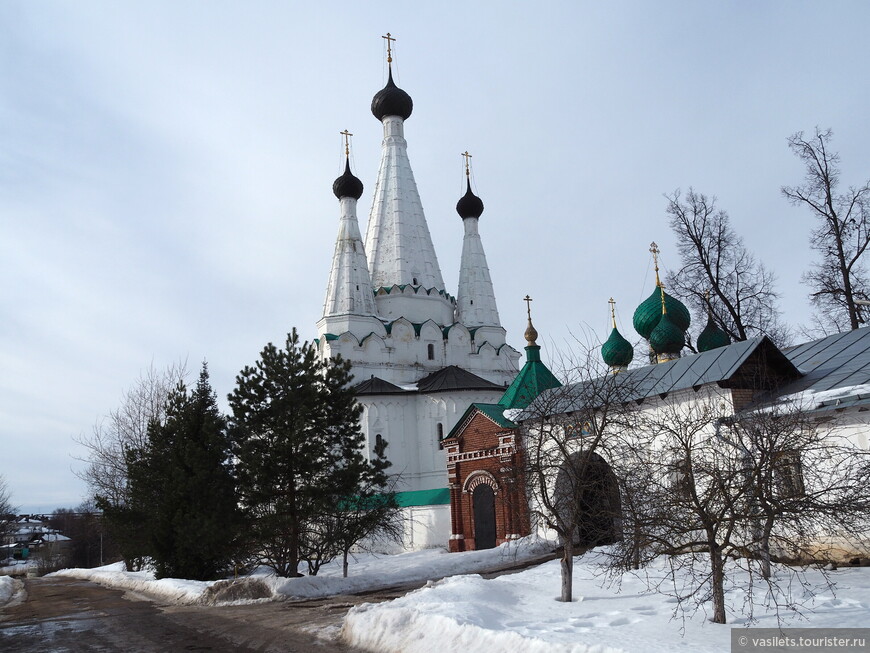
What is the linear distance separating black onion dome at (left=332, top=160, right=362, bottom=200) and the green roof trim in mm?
15411

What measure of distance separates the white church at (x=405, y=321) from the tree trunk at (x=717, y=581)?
2025 cm

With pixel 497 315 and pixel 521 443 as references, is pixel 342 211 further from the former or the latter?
pixel 521 443

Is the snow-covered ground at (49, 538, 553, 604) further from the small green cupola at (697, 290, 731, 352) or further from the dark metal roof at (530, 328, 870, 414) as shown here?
the small green cupola at (697, 290, 731, 352)

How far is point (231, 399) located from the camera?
48.2 ft

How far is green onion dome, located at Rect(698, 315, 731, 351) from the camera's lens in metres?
20.9

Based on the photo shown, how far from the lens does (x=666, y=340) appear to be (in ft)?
66.3

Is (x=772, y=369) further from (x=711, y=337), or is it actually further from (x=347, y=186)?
(x=347, y=186)

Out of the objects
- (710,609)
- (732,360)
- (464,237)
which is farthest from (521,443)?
(464,237)

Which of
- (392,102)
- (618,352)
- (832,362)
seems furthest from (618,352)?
(392,102)

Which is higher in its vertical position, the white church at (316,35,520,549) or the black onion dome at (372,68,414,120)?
the black onion dome at (372,68,414,120)

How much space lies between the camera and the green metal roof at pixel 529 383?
1938 cm

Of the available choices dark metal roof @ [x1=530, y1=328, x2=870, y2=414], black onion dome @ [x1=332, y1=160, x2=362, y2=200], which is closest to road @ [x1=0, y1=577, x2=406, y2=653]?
dark metal roof @ [x1=530, y1=328, x2=870, y2=414]

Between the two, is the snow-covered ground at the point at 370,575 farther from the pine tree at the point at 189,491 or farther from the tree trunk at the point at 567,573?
the tree trunk at the point at 567,573

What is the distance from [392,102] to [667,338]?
68.1 ft
